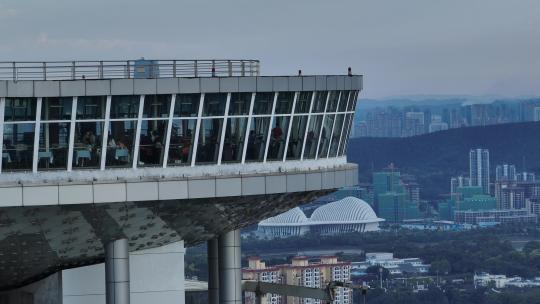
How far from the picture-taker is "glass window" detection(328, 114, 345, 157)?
62469 millimetres

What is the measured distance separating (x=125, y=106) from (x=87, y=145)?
1739 mm

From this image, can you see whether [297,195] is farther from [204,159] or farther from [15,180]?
[15,180]

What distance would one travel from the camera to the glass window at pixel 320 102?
6041 cm

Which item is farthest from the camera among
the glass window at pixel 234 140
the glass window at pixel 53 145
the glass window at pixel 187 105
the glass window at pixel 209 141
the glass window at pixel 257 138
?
the glass window at pixel 257 138

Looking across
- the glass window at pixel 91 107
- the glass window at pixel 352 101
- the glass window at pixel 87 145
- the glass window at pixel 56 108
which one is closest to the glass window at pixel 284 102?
the glass window at pixel 352 101

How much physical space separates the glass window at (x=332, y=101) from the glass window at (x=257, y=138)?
136 inches

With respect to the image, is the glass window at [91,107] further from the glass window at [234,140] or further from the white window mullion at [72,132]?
the glass window at [234,140]

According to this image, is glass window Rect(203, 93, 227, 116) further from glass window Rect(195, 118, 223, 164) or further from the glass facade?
glass window Rect(195, 118, 223, 164)

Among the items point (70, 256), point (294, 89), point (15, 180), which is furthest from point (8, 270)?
point (294, 89)

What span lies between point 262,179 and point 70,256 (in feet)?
24.3

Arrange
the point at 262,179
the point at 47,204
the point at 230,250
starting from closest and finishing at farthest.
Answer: the point at 47,204, the point at 262,179, the point at 230,250

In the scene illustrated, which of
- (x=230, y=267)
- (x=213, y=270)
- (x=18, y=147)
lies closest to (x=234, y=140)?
(x=18, y=147)

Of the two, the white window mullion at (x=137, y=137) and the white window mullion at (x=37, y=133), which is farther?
the white window mullion at (x=137, y=137)

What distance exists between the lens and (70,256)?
2362 inches
